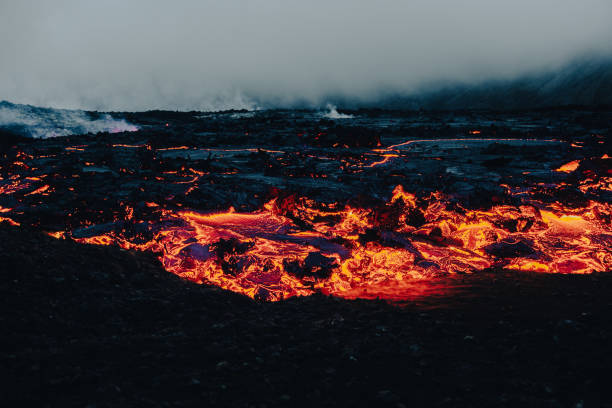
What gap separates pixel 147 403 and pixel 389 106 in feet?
342

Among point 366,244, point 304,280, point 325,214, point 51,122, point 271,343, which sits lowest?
point 304,280

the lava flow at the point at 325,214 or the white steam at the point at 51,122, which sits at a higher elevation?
A: the white steam at the point at 51,122

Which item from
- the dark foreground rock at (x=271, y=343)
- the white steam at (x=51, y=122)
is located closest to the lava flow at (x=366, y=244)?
the dark foreground rock at (x=271, y=343)

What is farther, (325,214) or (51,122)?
(51,122)

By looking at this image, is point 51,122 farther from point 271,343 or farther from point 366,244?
point 271,343

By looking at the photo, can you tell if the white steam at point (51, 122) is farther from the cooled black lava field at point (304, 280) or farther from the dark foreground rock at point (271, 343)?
the dark foreground rock at point (271, 343)

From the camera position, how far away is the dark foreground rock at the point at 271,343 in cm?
317

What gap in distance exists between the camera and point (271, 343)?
4.26 metres

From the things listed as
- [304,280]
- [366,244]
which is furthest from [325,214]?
[304,280]

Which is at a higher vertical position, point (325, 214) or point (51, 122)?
point (51, 122)

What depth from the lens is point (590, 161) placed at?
12.6 m

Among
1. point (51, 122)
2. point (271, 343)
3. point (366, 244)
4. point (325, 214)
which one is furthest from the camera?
point (51, 122)

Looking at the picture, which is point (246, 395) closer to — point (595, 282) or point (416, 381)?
point (416, 381)

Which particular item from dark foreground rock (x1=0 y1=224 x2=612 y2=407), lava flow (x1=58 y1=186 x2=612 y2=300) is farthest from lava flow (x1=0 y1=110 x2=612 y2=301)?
dark foreground rock (x1=0 y1=224 x2=612 y2=407)
